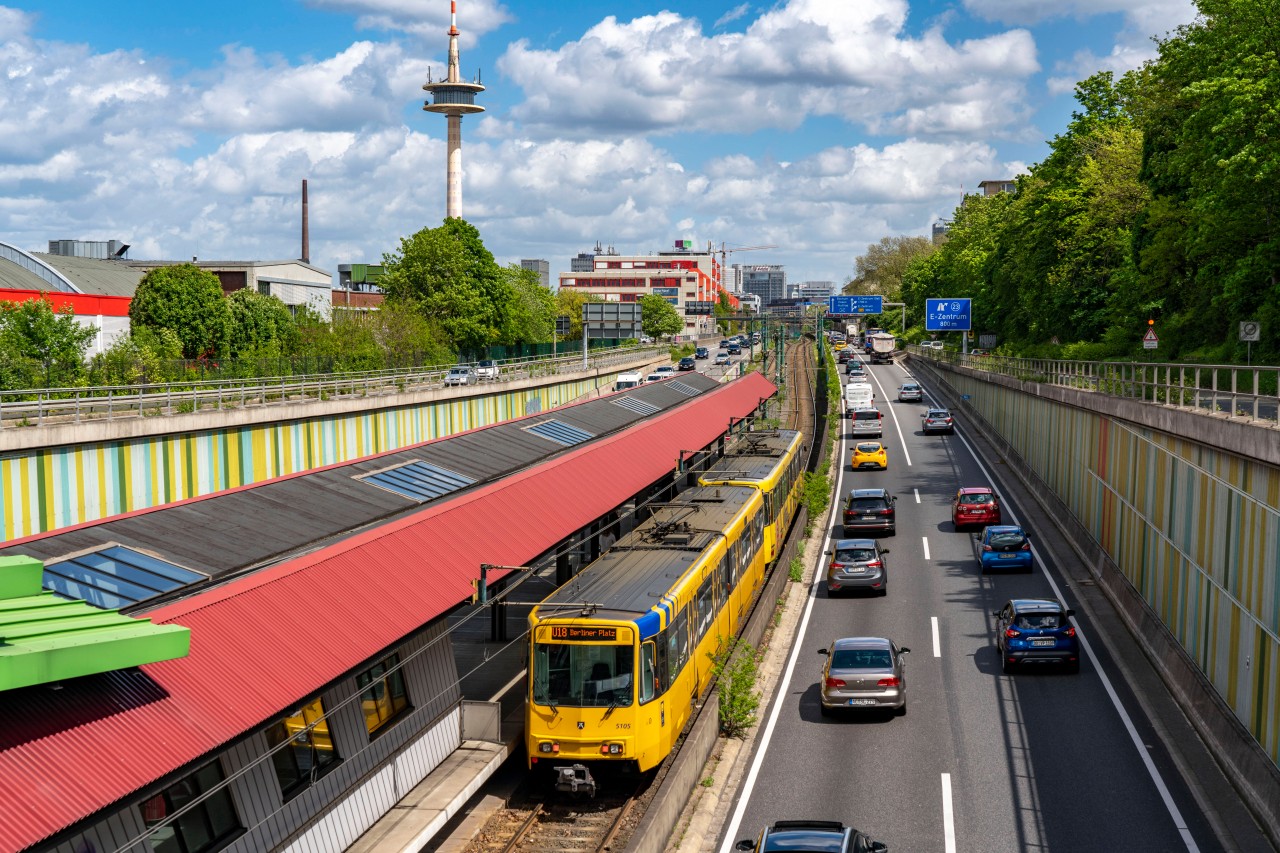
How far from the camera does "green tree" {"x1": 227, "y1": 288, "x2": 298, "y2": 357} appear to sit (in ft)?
251

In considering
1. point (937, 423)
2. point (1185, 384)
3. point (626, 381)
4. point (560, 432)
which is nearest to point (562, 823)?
point (1185, 384)

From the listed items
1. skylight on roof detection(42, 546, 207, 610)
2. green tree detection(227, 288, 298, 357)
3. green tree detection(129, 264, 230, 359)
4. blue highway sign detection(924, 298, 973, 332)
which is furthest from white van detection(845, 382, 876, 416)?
skylight on roof detection(42, 546, 207, 610)

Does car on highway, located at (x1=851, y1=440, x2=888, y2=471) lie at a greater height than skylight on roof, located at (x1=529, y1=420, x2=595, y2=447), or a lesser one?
lesser

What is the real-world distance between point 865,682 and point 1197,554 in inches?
280

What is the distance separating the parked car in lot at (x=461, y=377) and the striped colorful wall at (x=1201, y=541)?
36.5 meters

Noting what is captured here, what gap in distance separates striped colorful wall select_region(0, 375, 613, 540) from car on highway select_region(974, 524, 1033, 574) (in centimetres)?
2318

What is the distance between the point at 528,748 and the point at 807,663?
11.9 meters

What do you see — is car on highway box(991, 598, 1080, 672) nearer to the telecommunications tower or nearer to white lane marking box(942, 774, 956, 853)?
white lane marking box(942, 774, 956, 853)

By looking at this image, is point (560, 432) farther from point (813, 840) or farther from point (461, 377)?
point (461, 377)

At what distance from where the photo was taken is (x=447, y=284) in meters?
92.2

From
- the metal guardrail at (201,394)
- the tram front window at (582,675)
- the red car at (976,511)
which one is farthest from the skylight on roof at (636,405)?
the tram front window at (582,675)

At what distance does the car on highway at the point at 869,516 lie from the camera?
149ft

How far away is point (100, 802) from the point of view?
10.9 metres

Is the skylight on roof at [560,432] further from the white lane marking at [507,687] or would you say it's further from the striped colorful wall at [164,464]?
the white lane marking at [507,687]
